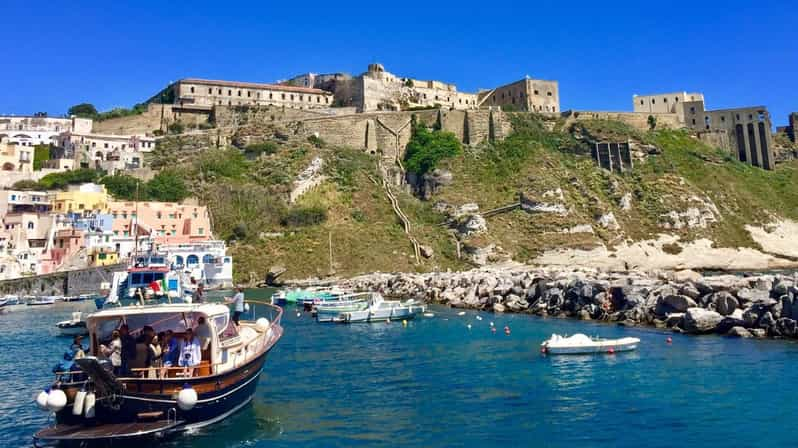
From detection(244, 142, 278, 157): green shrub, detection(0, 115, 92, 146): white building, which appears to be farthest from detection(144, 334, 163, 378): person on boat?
detection(0, 115, 92, 146): white building

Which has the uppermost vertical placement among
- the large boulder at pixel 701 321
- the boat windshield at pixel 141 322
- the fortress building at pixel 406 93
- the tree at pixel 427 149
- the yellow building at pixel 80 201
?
the fortress building at pixel 406 93

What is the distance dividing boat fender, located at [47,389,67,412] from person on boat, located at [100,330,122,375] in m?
1.49

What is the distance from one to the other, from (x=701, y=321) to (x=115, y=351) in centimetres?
2486

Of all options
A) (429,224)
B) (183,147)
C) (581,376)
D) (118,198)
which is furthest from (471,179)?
(581,376)

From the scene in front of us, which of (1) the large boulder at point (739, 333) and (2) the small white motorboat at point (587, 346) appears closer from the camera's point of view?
(2) the small white motorboat at point (587, 346)

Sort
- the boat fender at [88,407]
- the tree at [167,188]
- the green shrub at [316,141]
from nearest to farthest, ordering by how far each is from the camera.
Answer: the boat fender at [88,407] < the tree at [167,188] < the green shrub at [316,141]

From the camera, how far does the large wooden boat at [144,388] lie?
13258 millimetres

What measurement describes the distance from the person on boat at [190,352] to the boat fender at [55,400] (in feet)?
8.93

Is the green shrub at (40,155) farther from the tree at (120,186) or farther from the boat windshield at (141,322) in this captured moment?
the boat windshield at (141,322)

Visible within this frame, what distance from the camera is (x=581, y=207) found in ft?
232

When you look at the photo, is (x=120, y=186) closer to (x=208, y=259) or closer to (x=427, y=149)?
(x=208, y=259)

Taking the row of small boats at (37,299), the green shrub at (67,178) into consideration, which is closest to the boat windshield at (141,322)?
the row of small boats at (37,299)

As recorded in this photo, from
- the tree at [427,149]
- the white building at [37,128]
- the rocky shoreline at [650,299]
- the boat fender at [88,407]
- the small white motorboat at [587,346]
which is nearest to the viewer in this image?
the boat fender at [88,407]

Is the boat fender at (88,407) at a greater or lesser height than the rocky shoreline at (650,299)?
lesser
